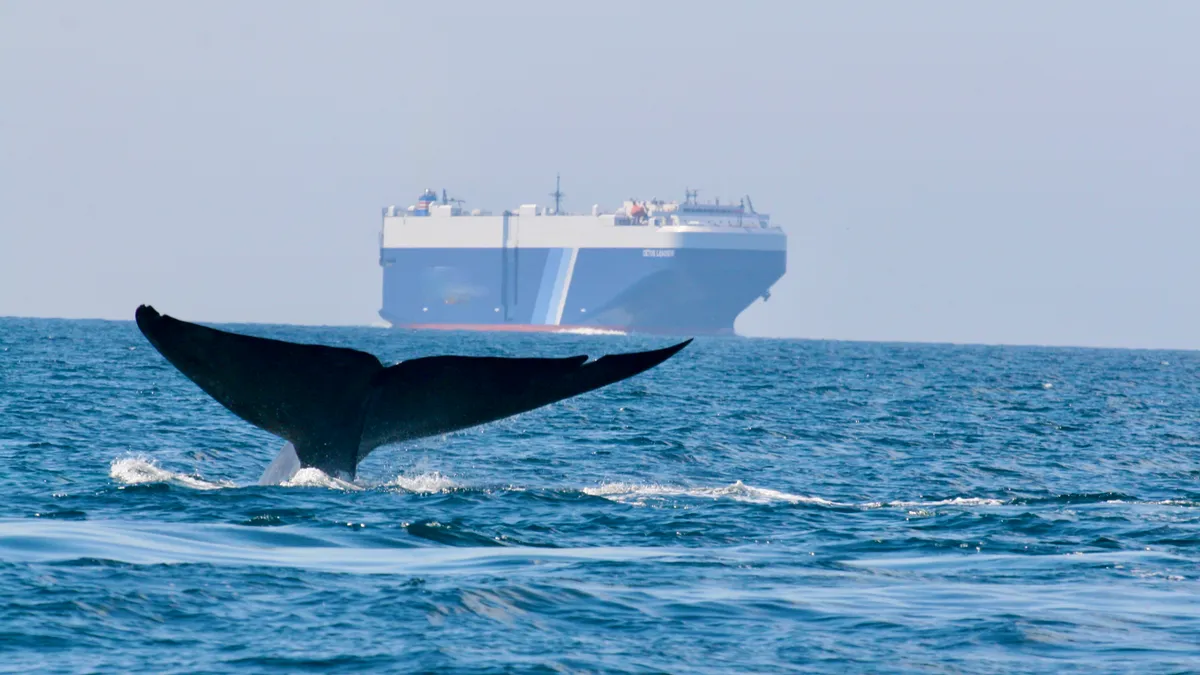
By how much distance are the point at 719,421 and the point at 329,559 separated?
54.9 ft

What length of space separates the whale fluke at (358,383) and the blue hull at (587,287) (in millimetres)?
120820

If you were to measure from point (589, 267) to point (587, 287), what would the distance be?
1.46 metres

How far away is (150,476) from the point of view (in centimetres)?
1333

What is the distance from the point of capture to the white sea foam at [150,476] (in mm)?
12875

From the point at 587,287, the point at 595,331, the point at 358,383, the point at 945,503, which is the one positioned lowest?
the point at 595,331

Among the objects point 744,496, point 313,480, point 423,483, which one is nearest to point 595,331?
point 744,496

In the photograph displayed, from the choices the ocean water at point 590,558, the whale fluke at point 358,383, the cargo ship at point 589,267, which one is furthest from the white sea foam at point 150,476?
the cargo ship at point 589,267

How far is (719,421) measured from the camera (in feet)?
83.6

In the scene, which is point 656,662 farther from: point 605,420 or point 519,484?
point 605,420

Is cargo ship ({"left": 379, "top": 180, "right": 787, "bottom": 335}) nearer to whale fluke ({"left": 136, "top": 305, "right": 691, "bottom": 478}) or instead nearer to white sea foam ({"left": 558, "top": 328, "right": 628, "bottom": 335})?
white sea foam ({"left": 558, "top": 328, "right": 628, "bottom": 335})

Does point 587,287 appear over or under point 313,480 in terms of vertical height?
over

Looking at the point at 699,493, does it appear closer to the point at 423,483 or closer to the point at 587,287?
the point at 423,483

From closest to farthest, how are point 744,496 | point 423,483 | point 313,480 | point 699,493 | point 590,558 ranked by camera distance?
point 590,558 → point 313,480 → point 423,483 → point 744,496 → point 699,493

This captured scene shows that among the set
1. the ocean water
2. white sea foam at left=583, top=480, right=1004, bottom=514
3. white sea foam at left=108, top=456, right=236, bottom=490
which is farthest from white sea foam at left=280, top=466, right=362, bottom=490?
white sea foam at left=583, top=480, right=1004, bottom=514
